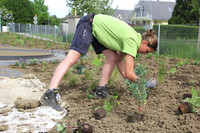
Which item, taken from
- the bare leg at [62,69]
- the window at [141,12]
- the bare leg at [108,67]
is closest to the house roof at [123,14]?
the window at [141,12]

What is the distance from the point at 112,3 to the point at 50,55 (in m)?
11.6

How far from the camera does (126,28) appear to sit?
98.3 inches

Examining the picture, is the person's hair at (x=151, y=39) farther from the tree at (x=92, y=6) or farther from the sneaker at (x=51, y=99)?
the tree at (x=92, y=6)

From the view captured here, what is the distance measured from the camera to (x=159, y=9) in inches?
1658

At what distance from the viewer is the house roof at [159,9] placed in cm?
4056

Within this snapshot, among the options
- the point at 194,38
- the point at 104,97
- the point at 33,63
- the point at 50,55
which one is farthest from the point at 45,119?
the point at 194,38

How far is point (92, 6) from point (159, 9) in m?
30.2

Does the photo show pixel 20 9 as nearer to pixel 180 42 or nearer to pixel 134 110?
pixel 180 42

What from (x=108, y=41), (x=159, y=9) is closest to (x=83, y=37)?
(x=108, y=41)

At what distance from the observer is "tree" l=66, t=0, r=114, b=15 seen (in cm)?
1542

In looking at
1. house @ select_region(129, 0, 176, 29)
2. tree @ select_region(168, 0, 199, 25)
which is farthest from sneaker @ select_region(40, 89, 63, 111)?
house @ select_region(129, 0, 176, 29)

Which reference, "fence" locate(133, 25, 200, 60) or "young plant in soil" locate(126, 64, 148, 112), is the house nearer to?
"fence" locate(133, 25, 200, 60)

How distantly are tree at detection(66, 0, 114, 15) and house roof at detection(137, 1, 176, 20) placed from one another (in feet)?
79.6

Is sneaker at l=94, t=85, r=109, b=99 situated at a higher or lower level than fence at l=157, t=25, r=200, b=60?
lower
